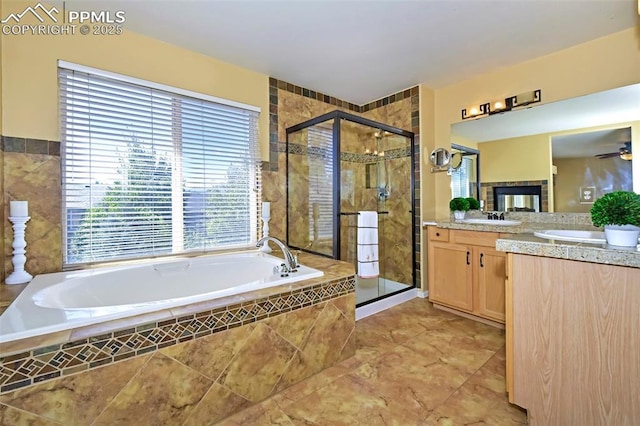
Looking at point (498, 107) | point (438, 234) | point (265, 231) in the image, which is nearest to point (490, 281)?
point (438, 234)

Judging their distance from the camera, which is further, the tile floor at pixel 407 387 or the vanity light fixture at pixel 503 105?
the vanity light fixture at pixel 503 105

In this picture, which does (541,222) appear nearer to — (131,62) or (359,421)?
(359,421)

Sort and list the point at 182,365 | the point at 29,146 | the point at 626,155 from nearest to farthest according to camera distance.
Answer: the point at 182,365
the point at 29,146
the point at 626,155

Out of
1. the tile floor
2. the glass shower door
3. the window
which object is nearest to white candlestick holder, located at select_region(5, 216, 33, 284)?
the window

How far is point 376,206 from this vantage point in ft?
9.83

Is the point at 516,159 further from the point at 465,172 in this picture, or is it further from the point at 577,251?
the point at 577,251

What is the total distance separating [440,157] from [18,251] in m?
3.55

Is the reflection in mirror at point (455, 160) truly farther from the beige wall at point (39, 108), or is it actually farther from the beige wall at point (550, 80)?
the beige wall at point (39, 108)

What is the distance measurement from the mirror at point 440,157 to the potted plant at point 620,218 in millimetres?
1848

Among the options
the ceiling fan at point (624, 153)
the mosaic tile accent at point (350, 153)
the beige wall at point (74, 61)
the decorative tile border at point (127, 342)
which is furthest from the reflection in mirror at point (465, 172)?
the beige wall at point (74, 61)

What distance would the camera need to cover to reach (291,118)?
2980mm

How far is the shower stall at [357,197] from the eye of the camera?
254 centimetres

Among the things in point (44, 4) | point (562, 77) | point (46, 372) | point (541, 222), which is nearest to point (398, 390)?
point (46, 372)

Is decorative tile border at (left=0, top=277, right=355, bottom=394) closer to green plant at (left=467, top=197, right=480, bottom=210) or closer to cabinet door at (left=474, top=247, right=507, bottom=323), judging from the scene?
cabinet door at (left=474, top=247, right=507, bottom=323)
